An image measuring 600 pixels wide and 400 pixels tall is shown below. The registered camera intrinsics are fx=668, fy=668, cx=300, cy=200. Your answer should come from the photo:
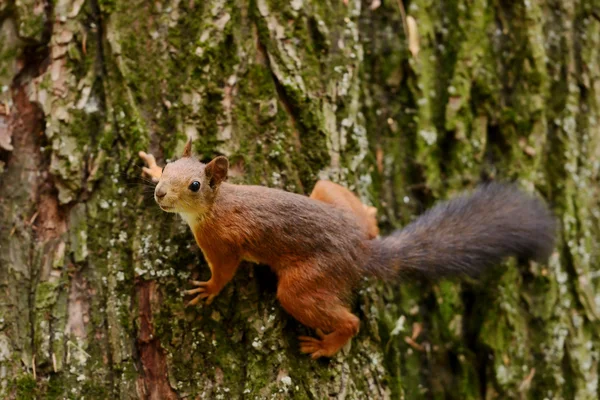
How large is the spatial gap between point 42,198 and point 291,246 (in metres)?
1.25

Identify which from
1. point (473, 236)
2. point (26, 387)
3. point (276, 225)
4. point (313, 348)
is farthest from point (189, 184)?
point (473, 236)

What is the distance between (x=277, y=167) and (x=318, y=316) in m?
0.74

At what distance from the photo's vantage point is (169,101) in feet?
10.5

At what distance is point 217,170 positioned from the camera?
2865mm

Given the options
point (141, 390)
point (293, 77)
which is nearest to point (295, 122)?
point (293, 77)

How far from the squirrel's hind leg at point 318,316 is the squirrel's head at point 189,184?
51 centimetres

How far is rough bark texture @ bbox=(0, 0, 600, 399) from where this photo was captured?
298cm

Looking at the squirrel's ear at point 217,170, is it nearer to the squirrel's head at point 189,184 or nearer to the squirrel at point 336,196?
the squirrel's head at point 189,184

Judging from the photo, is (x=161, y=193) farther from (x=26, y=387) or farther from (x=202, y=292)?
(x=26, y=387)

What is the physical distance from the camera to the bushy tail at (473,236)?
331 centimetres

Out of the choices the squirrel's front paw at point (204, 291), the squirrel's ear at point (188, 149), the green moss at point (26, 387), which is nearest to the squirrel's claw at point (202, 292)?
the squirrel's front paw at point (204, 291)

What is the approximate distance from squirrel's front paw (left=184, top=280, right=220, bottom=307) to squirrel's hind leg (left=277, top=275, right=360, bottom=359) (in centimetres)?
29

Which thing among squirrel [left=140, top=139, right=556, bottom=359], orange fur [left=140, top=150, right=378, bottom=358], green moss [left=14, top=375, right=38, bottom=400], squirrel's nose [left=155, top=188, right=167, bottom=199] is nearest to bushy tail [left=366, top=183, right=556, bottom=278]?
squirrel [left=140, top=139, right=556, bottom=359]

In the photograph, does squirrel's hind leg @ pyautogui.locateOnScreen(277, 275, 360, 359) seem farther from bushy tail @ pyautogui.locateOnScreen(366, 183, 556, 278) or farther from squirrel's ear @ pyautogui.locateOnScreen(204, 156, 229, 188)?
squirrel's ear @ pyautogui.locateOnScreen(204, 156, 229, 188)
